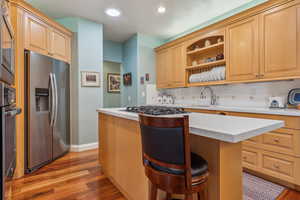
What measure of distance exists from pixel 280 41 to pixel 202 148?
211 centimetres

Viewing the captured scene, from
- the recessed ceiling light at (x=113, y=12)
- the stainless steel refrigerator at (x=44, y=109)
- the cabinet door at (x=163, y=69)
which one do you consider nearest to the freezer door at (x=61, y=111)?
the stainless steel refrigerator at (x=44, y=109)

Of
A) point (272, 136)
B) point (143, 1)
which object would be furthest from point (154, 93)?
point (272, 136)

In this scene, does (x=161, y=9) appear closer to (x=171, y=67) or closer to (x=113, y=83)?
(x=171, y=67)

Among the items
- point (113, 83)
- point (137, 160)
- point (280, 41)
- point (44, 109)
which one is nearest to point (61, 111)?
point (44, 109)

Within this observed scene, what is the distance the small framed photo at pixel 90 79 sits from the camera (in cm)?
324

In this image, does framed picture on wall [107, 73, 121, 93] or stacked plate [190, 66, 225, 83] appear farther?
framed picture on wall [107, 73, 121, 93]

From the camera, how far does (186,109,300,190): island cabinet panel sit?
5.84 feet

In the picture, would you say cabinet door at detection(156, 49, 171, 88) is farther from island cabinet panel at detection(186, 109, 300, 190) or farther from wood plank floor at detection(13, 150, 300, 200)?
wood plank floor at detection(13, 150, 300, 200)

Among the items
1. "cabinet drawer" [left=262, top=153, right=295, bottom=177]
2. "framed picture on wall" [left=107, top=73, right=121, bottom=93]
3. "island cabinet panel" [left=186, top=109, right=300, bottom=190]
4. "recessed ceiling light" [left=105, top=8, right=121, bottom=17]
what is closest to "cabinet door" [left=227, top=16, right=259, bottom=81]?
"island cabinet panel" [left=186, top=109, right=300, bottom=190]

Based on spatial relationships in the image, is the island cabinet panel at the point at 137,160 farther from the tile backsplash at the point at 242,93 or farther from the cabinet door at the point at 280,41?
the tile backsplash at the point at 242,93

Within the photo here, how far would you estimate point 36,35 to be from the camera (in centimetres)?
244

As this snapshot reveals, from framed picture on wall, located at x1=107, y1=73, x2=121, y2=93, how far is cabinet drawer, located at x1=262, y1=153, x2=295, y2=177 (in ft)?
15.3

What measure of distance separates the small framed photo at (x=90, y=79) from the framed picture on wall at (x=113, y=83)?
2.09 meters

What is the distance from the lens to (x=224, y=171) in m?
0.94
